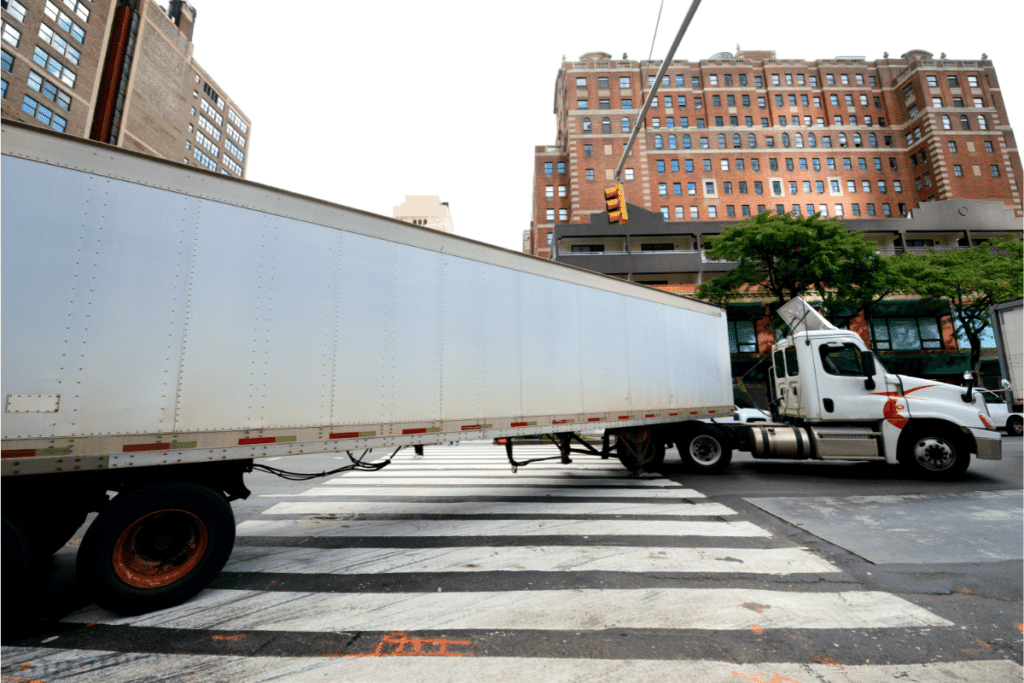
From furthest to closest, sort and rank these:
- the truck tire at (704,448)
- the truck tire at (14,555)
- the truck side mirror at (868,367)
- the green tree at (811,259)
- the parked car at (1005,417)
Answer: the green tree at (811,259)
the parked car at (1005,417)
the truck tire at (704,448)
the truck side mirror at (868,367)
the truck tire at (14,555)

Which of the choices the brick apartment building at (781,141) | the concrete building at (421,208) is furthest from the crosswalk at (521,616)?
the concrete building at (421,208)

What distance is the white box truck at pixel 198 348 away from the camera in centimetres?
344

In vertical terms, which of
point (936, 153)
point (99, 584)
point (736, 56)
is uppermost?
point (736, 56)

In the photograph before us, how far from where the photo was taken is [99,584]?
11.7 feet

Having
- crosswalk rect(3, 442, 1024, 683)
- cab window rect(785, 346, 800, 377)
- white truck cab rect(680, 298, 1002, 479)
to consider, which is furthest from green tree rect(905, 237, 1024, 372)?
crosswalk rect(3, 442, 1024, 683)

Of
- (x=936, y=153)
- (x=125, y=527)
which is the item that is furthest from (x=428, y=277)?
(x=936, y=153)

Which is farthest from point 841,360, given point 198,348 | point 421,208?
point 421,208

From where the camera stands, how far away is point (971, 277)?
1017 inches

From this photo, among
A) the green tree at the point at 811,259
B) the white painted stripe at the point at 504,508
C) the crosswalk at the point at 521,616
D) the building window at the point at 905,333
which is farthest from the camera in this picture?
the building window at the point at 905,333

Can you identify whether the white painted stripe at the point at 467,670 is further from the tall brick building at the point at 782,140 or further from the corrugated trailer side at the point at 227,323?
the tall brick building at the point at 782,140

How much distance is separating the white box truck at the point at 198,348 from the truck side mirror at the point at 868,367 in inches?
275

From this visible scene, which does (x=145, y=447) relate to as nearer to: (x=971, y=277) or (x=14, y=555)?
(x=14, y=555)

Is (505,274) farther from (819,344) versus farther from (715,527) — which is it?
(819,344)

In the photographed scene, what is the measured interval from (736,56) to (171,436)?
83017 millimetres
